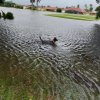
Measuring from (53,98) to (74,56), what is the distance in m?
12.4

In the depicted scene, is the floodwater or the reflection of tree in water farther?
the reflection of tree in water

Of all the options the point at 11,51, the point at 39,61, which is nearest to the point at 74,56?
the point at 39,61

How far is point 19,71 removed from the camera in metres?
18.5

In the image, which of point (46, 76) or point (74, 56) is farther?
point (74, 56)

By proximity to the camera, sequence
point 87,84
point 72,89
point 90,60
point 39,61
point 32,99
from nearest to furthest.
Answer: point 32,99 → point 72,89 → point 87,84 → point 39,61 → point 90,60

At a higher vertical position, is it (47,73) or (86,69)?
(47,73)

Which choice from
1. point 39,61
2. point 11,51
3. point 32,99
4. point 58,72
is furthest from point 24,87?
point 11,51

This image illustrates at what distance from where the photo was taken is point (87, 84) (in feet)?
56.6

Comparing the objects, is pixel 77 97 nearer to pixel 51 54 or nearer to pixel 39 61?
pixel 39 61

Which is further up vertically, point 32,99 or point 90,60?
point 32,99

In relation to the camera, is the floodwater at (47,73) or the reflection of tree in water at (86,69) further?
the reflection of tree in water at (86,69)

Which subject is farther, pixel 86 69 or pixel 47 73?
pixel 86 69

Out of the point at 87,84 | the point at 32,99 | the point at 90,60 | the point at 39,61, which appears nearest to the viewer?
the point at 32,99

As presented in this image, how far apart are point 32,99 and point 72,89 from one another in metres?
3.56
